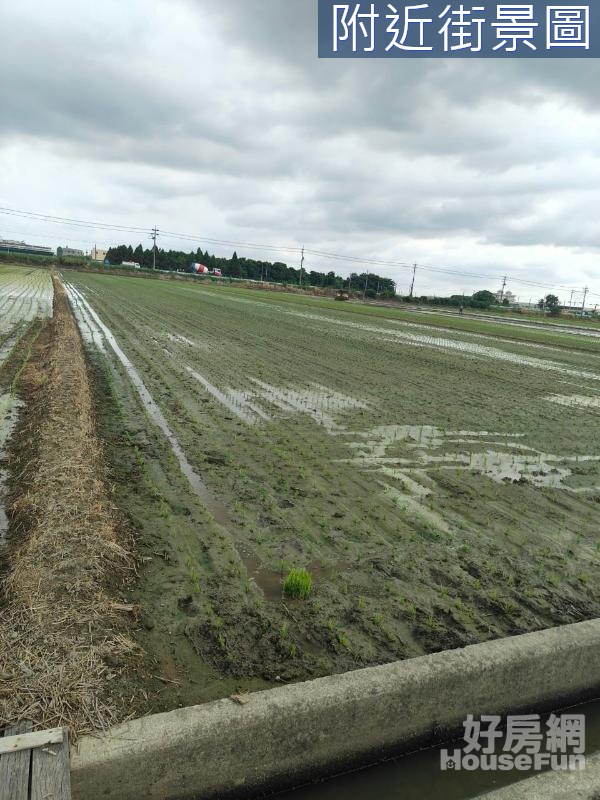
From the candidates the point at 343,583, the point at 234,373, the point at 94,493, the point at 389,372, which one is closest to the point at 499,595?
the point at 343,583

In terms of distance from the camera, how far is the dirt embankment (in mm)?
2777

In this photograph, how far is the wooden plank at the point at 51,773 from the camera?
7.62 ft

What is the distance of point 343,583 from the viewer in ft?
14.1

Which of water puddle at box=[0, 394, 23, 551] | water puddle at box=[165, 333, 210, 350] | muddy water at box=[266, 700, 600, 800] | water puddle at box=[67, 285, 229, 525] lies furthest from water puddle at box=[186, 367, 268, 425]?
muddy water at box=[266, 700, 600, 800]

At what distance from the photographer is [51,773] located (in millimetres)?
2371

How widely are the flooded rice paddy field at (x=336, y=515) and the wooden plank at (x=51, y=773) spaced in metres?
0.60

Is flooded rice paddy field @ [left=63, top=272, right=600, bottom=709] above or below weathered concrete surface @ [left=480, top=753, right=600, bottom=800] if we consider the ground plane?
above

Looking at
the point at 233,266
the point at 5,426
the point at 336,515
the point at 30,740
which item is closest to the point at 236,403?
→ the point at 5,426

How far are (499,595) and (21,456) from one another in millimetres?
5164

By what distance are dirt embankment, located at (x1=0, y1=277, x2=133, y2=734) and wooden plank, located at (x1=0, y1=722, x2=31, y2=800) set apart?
21 cm

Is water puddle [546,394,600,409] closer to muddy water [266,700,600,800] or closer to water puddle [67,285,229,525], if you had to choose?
water puddle [67,285,229,525]

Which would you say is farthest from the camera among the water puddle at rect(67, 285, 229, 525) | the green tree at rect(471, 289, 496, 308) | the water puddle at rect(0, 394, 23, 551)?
the green tree at rect(471, 289, 496, 308)

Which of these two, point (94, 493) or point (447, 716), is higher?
point (94, 493)

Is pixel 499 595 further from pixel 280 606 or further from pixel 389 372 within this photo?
pixel 389 372
